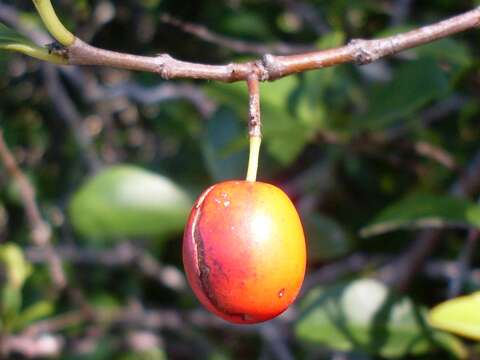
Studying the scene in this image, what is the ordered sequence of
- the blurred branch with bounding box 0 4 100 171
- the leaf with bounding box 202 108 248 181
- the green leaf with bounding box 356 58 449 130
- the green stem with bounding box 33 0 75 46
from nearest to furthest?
the green stem with bounding box 33 0 75 46
the green leaf with bounding box 356 58 449 130
the leaf with bounding box 202 108 248 181
the blurred branch with bounding box 0 4 100 171

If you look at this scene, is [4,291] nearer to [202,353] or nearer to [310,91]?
[202,353]

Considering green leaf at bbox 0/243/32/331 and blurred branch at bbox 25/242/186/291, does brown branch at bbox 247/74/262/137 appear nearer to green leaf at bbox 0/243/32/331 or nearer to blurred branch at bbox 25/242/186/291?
green leaf at bbox 0/243/32/331

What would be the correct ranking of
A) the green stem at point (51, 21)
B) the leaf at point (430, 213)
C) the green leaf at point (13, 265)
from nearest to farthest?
the green stem at point (51, 21), the leaf at point (430, 213), the green leaf at point (13, 265)

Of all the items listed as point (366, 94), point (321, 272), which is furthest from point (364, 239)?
point (366, 94)

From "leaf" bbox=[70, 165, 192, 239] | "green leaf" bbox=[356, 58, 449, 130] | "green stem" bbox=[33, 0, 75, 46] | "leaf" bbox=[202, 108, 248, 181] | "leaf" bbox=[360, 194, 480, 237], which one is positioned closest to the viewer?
"green stem" bbox=[33, 0, 75, 46]

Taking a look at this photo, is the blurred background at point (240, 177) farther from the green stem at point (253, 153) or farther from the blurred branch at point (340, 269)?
the green stem at point (253, 153)

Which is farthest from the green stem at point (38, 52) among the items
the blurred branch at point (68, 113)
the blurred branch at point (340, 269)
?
the blurred branch at point (340, 269)

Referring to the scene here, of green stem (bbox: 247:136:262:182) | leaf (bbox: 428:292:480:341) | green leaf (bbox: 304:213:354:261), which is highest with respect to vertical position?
green leaf (bbox: 304:213:354:261)

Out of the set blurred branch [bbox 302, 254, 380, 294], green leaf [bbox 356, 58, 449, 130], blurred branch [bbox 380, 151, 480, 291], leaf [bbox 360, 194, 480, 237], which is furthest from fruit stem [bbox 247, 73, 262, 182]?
blurred branch [bbox 302, 254, 380, 294]
